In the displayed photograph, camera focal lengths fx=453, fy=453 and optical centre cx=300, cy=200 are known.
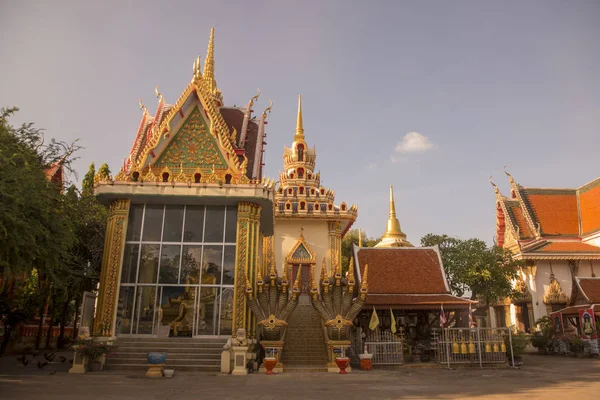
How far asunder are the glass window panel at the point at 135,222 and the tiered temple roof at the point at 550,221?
2355cm

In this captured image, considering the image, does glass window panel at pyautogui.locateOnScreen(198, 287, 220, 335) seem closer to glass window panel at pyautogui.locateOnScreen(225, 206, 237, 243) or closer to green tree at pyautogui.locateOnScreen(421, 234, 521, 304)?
glass window panel at pyautogui.locateOnScreen(225, 206, 237, 243)

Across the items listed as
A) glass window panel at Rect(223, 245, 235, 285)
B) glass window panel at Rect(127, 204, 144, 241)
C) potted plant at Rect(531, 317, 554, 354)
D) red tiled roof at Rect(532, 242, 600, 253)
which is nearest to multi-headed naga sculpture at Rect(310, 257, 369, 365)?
glass window panel at Rect(223, 245, 235, 285)

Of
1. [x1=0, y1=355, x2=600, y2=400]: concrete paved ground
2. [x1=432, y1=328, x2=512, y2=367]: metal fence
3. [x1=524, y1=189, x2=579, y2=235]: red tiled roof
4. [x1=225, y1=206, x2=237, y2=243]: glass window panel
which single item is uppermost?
[x1=524, y1=189, x2=579, y2=235]: red tiled roof

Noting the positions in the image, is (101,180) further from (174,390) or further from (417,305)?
(417,305)

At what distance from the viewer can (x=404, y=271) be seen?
66.7 ft

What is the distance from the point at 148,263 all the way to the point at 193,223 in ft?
6.43

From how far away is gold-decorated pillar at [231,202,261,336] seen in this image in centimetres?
1449

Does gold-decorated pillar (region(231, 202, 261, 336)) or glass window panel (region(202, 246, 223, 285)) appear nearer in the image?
gold-decorated pillar (region(231, 202, 261, 336))

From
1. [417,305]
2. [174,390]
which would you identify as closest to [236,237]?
[174,390]

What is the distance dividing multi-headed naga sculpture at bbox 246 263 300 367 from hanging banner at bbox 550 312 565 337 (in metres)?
16.9

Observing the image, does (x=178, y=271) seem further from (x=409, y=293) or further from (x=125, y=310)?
(x=409, y=293)

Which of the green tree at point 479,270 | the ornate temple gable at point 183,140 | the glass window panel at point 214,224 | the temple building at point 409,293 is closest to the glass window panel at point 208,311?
the glass window panel at point 214,224

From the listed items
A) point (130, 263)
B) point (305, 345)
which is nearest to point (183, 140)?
point (130, 263)

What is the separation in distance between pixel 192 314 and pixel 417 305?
8.80 m
